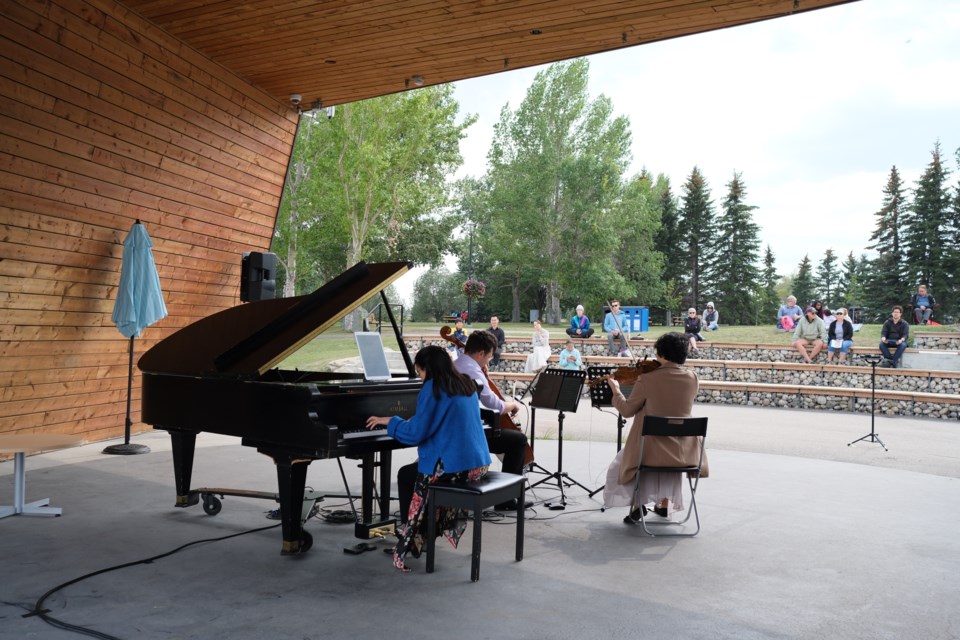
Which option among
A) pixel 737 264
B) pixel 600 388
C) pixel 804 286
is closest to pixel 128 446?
pixel 600 388

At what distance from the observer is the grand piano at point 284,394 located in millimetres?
3826

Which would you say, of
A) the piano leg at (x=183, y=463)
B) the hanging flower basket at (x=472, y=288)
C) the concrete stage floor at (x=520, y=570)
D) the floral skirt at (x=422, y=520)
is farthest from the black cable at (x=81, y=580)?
the hanging flower basket at (x=472, y=288)

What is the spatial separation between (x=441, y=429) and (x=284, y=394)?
2.77 ft

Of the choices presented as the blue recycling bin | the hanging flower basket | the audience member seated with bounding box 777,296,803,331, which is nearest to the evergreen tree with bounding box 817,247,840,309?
the blue recycling bin

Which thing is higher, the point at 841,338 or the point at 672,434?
the point at 841,338

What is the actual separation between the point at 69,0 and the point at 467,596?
556cm

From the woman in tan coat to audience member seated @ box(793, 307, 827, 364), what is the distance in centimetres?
1030

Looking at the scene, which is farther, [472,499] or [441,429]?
[441,429]

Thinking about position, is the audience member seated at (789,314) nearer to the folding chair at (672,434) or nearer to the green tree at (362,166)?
the green tree at (362,166)

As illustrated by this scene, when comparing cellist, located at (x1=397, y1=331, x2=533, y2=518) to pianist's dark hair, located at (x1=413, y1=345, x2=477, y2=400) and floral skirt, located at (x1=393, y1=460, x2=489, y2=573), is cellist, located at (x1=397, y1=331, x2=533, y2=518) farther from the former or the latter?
pianist's dark hair, located at (x1=413, y1=345, x2=477, y2=400)

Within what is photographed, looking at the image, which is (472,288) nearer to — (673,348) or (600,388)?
(600,388)

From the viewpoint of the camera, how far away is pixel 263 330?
4102mm

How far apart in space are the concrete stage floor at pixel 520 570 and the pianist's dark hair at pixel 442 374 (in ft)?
3.19

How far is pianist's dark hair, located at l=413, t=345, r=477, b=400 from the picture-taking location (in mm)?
3807
